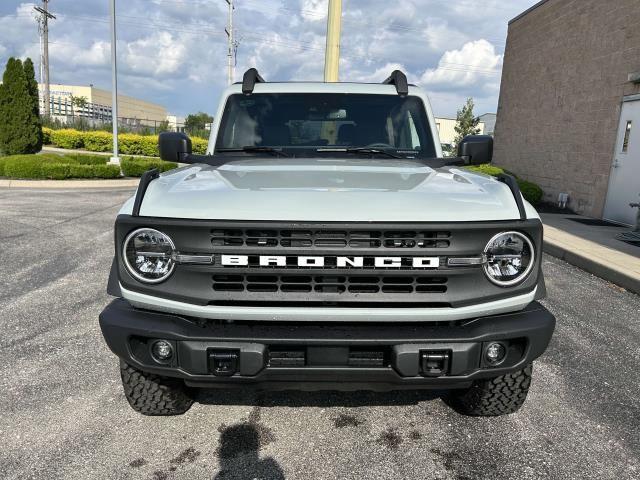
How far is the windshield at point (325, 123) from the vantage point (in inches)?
143

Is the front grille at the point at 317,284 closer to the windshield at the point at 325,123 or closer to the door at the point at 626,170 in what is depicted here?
the windshield at the point at 325,123

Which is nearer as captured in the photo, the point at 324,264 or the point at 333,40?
the point at 324,264

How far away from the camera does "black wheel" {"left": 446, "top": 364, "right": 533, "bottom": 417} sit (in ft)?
8.77

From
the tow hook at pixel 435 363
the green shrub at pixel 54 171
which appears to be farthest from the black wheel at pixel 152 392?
the green shrub at pixel 54 171

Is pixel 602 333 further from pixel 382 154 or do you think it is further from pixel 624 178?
pixel 624 178

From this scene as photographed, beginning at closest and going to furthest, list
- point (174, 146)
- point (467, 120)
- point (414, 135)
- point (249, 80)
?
point (174, 146)
point (414, 135)
point (249, 80)
point (467, 120)

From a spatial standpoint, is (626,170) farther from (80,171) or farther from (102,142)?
(102,142)

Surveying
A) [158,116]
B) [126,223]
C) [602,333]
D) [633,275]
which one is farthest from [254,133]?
[158,116]

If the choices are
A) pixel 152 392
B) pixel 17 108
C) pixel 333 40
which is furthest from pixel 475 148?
pixel 17 108

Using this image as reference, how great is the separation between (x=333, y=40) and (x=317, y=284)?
11.8 metres

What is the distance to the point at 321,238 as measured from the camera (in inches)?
85.8

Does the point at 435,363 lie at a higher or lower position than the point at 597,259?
higher

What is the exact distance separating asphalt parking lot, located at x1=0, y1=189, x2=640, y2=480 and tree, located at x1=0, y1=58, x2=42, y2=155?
16.2 m

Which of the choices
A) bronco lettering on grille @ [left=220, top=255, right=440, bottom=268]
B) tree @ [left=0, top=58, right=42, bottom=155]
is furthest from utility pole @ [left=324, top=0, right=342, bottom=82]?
tree @ [left=0, top=58, right=42, bottom=155]
